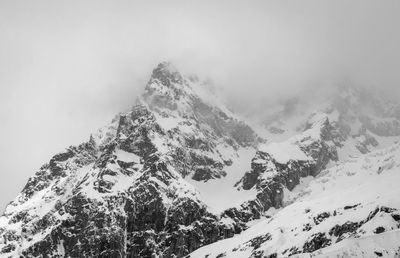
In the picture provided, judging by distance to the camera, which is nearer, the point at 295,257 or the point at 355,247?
the point at 355,247

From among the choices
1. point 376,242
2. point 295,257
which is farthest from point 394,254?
point 295,257

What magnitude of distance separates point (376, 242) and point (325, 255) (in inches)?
509

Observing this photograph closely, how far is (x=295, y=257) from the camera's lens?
145 m

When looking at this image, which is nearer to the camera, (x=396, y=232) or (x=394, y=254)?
(x=394, y=254)

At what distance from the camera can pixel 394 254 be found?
128m

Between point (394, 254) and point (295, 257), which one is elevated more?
point (295, 257)

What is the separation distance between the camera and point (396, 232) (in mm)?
140250

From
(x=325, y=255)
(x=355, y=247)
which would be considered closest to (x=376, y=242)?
(x=355, y=247)

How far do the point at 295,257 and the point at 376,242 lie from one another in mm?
18902

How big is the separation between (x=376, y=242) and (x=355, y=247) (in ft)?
15.7

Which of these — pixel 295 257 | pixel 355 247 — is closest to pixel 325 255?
pixel 355 247

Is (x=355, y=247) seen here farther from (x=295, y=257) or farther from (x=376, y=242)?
(x=295, y=257)

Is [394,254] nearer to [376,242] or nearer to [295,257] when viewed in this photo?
[376,242]

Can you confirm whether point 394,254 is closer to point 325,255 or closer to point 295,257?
point 325,255
